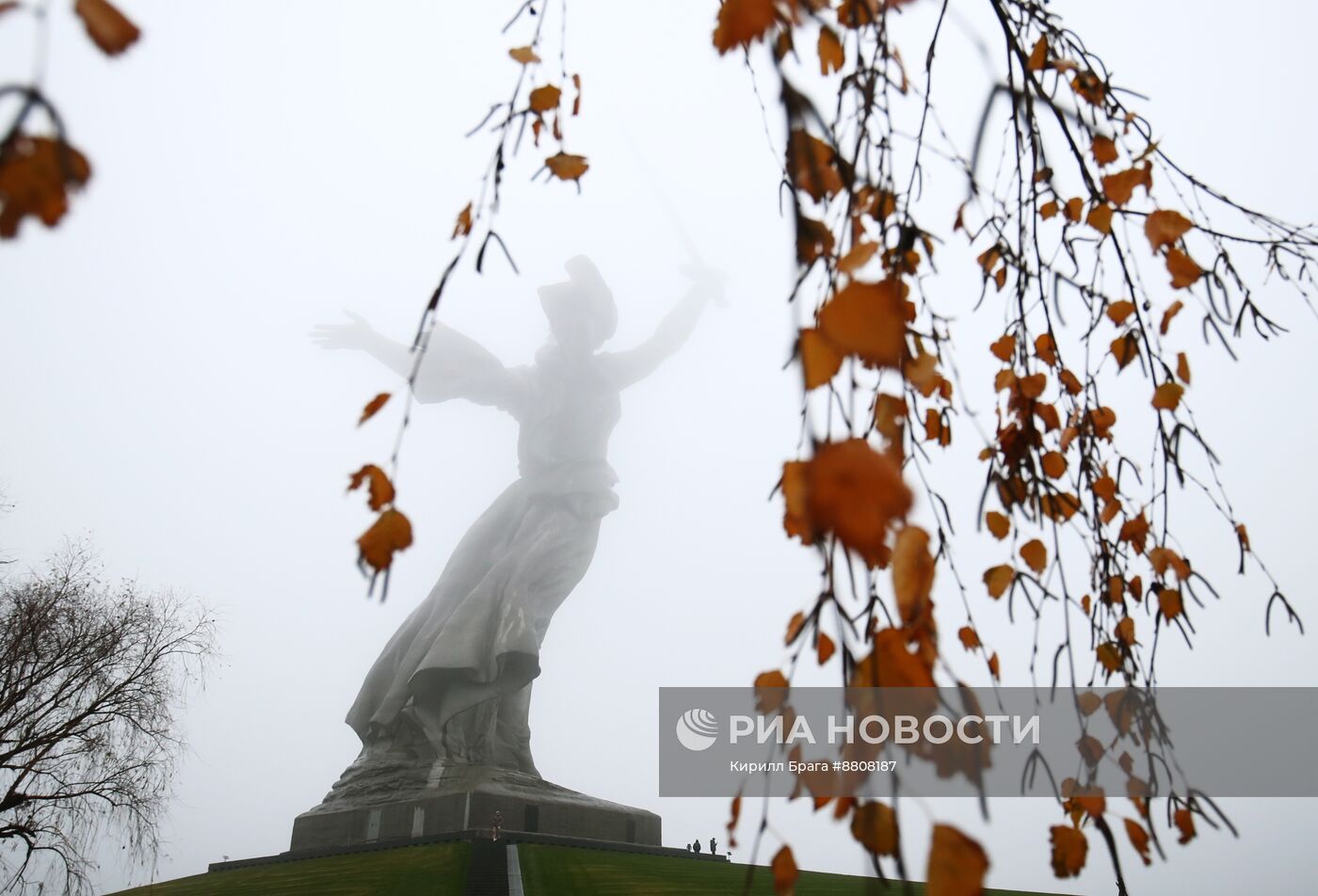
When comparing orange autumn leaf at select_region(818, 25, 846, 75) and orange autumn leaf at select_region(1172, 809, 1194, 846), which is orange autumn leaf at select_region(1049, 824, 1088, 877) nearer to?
orange autumn leaf at select_region(1172, 809, 1194, 846)

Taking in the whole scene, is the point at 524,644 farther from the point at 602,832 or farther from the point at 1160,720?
the point at 1160,720

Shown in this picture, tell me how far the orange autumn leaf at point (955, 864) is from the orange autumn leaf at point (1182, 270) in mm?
1048

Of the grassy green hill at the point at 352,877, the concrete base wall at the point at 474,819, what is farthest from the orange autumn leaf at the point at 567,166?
the concrete base wall at the point at 474,819

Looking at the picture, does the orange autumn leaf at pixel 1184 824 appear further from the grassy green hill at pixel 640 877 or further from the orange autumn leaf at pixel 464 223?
the grassy green hill at pixel 640 877

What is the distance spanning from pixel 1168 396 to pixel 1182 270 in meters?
0.19

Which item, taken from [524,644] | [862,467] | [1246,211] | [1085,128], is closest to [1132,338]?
[1246,211]

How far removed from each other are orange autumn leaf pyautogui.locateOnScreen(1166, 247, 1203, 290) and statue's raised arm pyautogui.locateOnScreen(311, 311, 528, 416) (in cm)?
817

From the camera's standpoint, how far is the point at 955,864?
0.62 meters

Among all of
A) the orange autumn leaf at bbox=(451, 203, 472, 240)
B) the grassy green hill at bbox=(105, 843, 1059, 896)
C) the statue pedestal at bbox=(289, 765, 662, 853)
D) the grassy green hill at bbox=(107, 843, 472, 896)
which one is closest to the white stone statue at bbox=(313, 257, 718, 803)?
the statue pedestal at bbox=(289, 765, 662, 853)

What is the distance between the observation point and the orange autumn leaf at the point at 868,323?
1.98 ft

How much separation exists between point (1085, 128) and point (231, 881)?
23.6 ft

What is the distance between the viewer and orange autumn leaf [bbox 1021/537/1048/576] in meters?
1.42

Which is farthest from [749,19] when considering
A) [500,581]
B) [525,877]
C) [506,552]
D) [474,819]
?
[506,552]

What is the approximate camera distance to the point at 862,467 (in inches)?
21.0
